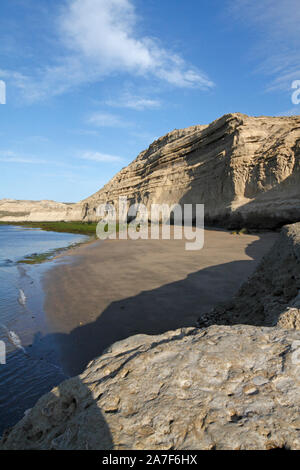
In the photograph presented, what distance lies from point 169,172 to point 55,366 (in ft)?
91.1

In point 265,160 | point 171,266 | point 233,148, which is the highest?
point 233,148

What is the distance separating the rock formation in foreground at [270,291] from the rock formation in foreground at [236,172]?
10.6 m

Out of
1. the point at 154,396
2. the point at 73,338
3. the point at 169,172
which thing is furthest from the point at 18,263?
the point at 169,172

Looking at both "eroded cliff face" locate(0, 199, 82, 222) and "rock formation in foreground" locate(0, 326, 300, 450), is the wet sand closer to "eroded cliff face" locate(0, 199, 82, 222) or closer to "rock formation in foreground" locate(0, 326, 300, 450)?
"rock formation in foreground" locate(0, 326, 300, 450)

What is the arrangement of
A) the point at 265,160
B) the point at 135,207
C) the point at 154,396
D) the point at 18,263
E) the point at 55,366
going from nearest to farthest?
the point at 154,396 → the point at 55,366 → the point at 18,263 → the point at 265,160 → the point at 135,207

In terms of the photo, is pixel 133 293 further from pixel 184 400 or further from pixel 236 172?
pixel 236 172

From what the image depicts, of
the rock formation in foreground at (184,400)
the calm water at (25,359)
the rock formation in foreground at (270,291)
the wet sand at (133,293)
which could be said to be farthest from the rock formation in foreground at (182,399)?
the wet sand at (133,293)

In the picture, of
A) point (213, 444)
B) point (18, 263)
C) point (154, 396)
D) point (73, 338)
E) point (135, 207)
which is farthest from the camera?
point (135, 207)

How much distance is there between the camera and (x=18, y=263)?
12.7 m

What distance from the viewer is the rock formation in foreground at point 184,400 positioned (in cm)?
113

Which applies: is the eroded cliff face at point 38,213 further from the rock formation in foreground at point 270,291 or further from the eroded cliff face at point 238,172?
the rock formation in foreground at point 270,291

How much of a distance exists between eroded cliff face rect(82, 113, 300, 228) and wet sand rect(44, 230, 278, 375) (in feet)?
16.4
